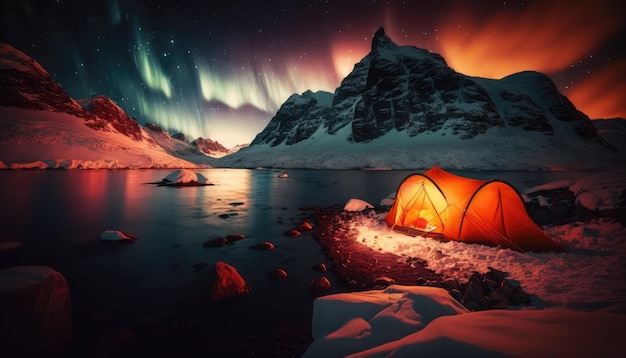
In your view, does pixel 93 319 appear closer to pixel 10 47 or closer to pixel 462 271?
pixel 462 271

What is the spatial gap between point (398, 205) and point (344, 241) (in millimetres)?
3493

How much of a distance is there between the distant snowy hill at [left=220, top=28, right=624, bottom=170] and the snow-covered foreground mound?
81198 mm

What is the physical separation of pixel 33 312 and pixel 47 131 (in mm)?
110085

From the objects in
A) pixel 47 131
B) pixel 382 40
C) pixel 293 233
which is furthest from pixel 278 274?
pixel 382 40

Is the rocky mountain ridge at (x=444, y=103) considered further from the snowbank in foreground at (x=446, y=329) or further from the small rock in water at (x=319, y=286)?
the snowbank in foreground at (x=446, y=329)

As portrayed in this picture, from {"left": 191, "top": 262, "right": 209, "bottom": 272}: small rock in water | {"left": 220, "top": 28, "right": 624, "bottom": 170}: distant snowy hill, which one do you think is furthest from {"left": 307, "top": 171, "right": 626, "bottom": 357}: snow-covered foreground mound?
{"left": 220, "top": 28, "right": 624, "bottom": 170}: distant snowy hill

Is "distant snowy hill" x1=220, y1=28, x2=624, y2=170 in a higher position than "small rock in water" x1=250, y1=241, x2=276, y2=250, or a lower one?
higher

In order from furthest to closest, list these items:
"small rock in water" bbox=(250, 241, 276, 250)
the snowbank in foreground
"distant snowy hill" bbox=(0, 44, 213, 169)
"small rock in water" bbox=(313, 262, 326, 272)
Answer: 1. "distant snowy hill" bbox=(0, 44, 213, 169)
2. "small rock in water" bbox=(250, 241, 276, 250)
3. "small rock in water" bbox=(313, 262, 326, 272)
4. the snowbank in foreground

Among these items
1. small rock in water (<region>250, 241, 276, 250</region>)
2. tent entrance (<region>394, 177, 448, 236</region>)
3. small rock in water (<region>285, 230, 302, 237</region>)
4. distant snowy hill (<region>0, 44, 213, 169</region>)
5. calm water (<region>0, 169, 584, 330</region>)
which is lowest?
calm water (<region>0, 169, 584, 330</region>)

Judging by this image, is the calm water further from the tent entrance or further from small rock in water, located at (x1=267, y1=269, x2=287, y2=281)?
the tent entrance

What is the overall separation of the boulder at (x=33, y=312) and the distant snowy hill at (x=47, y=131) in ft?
281

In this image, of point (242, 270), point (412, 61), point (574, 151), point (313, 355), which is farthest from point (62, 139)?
point (574, 151)

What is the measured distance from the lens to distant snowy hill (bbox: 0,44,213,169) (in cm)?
6638

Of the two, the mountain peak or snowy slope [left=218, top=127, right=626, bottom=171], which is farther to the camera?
the mountain peak
